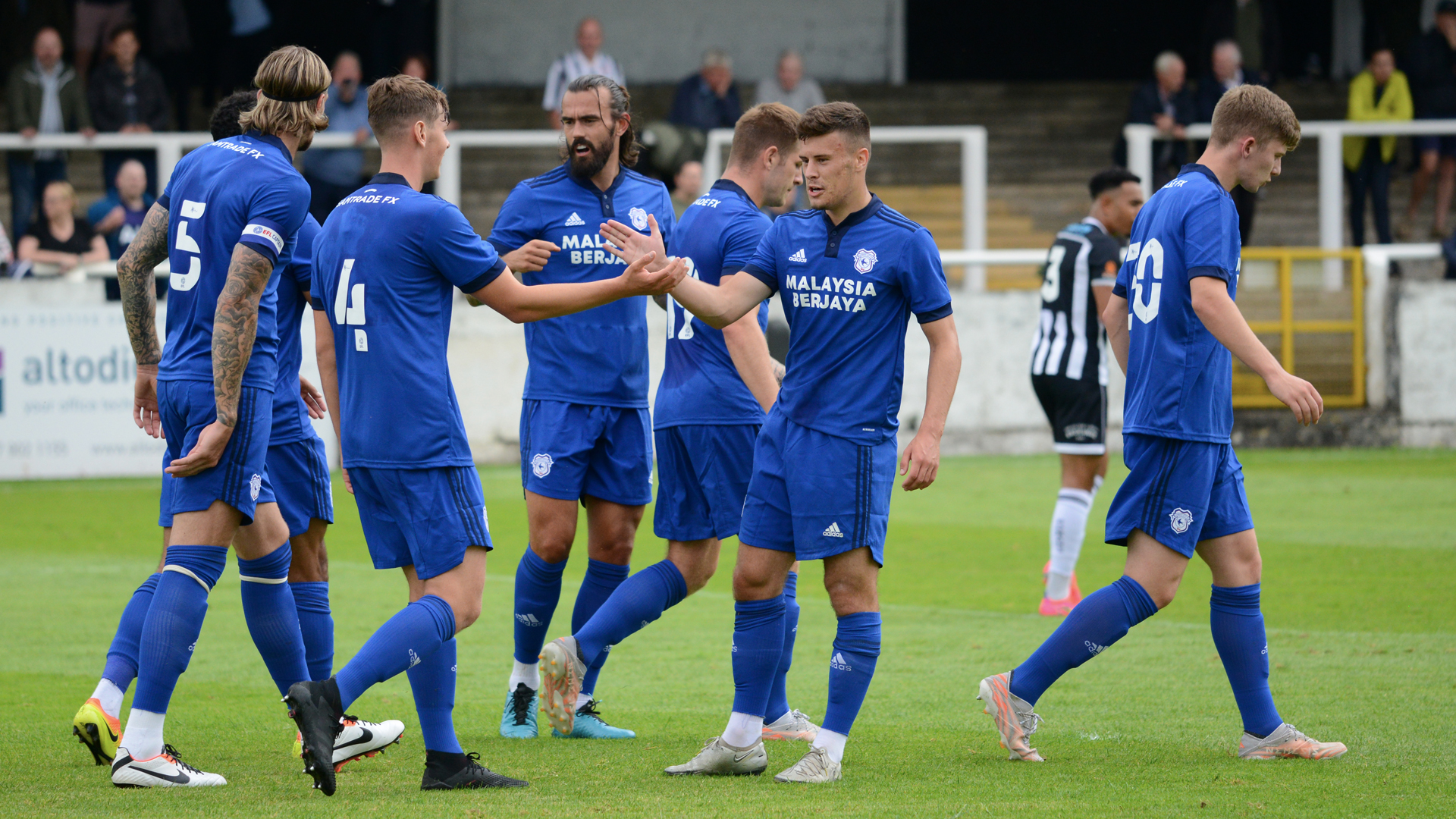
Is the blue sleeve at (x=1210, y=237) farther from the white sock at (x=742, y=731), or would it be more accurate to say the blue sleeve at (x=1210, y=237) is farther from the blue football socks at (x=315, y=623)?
the blue football socks at (x=315, y=623)

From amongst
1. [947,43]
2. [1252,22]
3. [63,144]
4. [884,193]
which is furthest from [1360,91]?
[63,144]

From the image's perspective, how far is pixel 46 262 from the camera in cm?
1480

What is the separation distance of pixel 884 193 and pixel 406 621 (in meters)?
15.5

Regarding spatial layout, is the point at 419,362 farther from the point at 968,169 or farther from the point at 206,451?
the point at 968,169

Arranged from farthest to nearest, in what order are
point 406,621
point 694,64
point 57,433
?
point 694,64
point 57,433
point 406,621

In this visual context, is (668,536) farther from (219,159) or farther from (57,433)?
(57,433)

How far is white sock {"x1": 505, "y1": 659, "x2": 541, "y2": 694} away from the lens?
6.01 meters

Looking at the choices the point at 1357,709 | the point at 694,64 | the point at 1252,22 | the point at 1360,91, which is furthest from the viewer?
the point at 694,64

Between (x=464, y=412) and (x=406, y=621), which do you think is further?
(x=464, y=412)

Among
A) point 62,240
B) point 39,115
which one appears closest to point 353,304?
point 62,240

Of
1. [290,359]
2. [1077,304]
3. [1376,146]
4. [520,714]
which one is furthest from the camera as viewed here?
[1376,146]

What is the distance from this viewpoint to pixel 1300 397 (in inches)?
195

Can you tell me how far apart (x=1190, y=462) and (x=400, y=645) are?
2504 mm

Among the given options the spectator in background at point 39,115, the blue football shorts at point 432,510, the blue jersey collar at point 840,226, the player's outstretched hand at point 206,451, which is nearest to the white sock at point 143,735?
the player's outstretched hand at point 206,451
